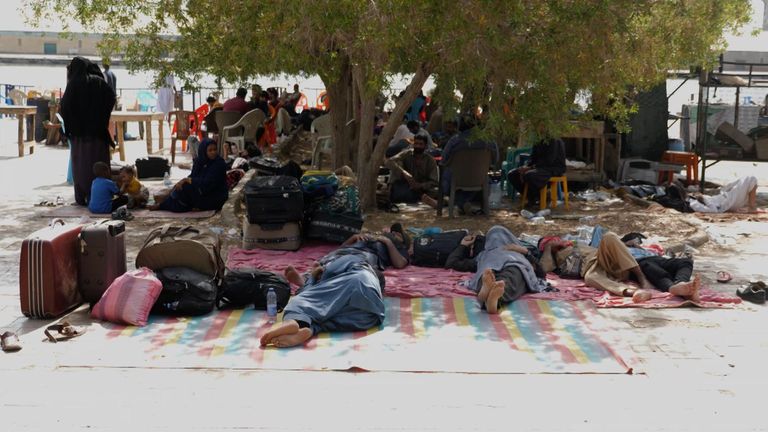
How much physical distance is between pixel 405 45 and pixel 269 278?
2971 mm

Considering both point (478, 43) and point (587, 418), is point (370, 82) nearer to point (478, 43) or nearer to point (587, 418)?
point (478, 43)

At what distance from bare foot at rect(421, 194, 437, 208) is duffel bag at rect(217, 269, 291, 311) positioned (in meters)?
5.74

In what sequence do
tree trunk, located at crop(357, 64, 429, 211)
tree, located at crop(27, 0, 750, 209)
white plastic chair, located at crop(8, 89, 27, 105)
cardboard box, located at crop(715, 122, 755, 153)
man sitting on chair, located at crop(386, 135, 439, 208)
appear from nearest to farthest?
tree, located at crop(27, 0, 750, 209)
tree trunk, located at crop(357, 64, 429, 211)
man sitting on chair, located at crop(386, 135, 439, 208)
cardboard box, located at crop(715, 122, 755, 153)
white plastic chair, located at crop(8, 89, 27, 105)

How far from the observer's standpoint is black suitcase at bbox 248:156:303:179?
12816 mm

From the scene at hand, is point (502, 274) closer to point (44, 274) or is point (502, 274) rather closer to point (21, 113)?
point (44, 274)

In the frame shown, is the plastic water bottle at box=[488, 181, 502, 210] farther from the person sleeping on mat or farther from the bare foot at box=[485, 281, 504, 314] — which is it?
the bare foot at box=[485, 281, 504, 314]

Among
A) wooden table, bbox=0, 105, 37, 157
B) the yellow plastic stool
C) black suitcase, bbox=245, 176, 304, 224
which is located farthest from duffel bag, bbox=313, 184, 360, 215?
wooden table, bbox=0, 105, 37, 157

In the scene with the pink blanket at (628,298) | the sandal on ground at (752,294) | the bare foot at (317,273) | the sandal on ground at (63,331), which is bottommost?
the sandal on ground at (63,331)

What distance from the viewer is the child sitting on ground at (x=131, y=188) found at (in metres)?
12.4

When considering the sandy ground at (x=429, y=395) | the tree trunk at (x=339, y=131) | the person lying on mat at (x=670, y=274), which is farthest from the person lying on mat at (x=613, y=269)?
the tree trunk at (x=339, y=131)

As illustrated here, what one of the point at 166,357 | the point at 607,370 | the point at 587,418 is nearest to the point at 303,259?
the point at 166,357

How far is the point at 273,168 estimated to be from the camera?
1341 centimetres

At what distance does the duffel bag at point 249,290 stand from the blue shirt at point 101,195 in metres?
5.06

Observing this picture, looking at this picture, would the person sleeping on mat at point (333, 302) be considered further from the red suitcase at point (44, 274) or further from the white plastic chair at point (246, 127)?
the white plastic chair at point (246, 127)
